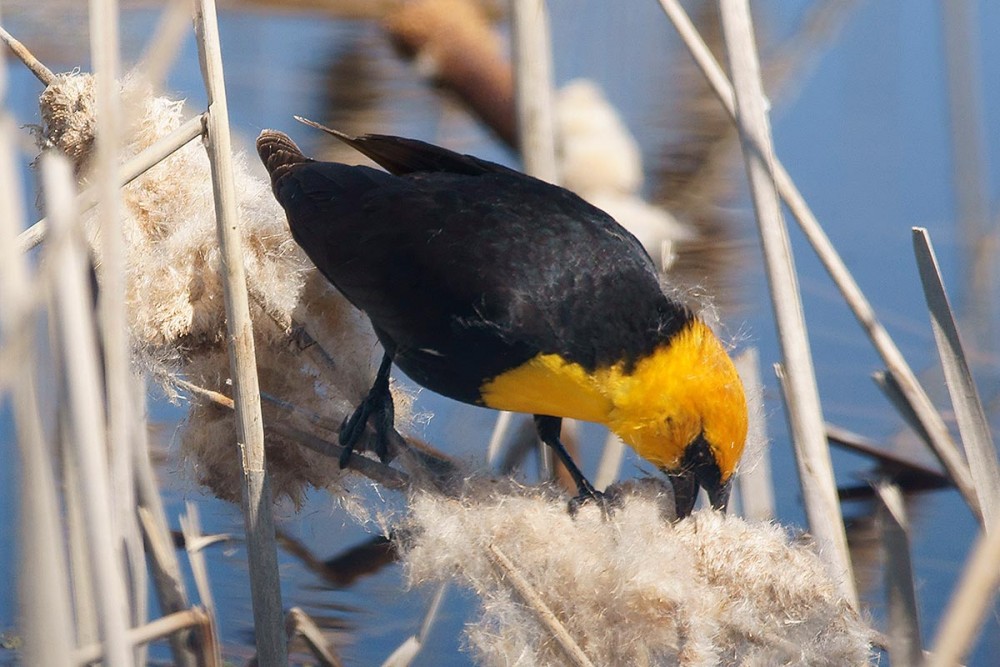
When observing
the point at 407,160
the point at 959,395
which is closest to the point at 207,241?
the point at 407,160

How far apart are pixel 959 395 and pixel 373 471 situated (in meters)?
0.89

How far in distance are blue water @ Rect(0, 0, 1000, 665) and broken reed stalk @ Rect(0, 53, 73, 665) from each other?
169 centimetres

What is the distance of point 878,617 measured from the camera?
99.0 inches

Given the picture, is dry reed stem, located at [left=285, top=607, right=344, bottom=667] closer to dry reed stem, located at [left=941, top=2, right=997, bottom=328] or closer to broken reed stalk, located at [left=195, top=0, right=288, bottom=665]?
broken reed stalk, located at [left=195, top=0, right=288, bottom=665]

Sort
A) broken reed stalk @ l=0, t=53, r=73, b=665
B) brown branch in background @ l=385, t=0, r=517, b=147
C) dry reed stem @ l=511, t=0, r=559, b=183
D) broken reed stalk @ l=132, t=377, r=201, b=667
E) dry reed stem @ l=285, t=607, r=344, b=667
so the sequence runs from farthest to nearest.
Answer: brown branch in background @ l=385, t=0, r=517, b=147 < dry reed stem @ l=285, t=607, r=344, b=667 < dry reed stem @ l=511, t=0, r=559, b=183 < broken reed stalk @ l=132, t=377, r=201, b=667 < broken reed stalk @ l=0, t=53, r=73, b=665

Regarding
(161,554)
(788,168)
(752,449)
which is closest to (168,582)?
(161,554)

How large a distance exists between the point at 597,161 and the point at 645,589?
2021mm

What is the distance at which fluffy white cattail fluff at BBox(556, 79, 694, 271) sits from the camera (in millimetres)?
3078

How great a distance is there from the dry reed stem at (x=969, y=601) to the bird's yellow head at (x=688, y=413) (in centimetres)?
63

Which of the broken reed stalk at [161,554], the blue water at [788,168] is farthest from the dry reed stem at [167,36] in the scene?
the blue water at [788,168]

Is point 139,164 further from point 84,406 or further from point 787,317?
point 787,317

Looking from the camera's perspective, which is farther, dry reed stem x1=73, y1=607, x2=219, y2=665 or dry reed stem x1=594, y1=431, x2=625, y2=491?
dry reed stem x1=594, y1=431, x2=625, y2=491

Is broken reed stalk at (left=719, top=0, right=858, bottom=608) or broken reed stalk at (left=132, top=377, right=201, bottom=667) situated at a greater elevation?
broken reed stalk at (left=719, top=0, right=858, bottom=608)

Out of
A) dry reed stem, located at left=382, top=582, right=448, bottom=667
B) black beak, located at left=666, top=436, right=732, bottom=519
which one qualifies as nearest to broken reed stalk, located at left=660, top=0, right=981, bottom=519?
black beak, located at left=666, top=436, right=732, bottom=519
